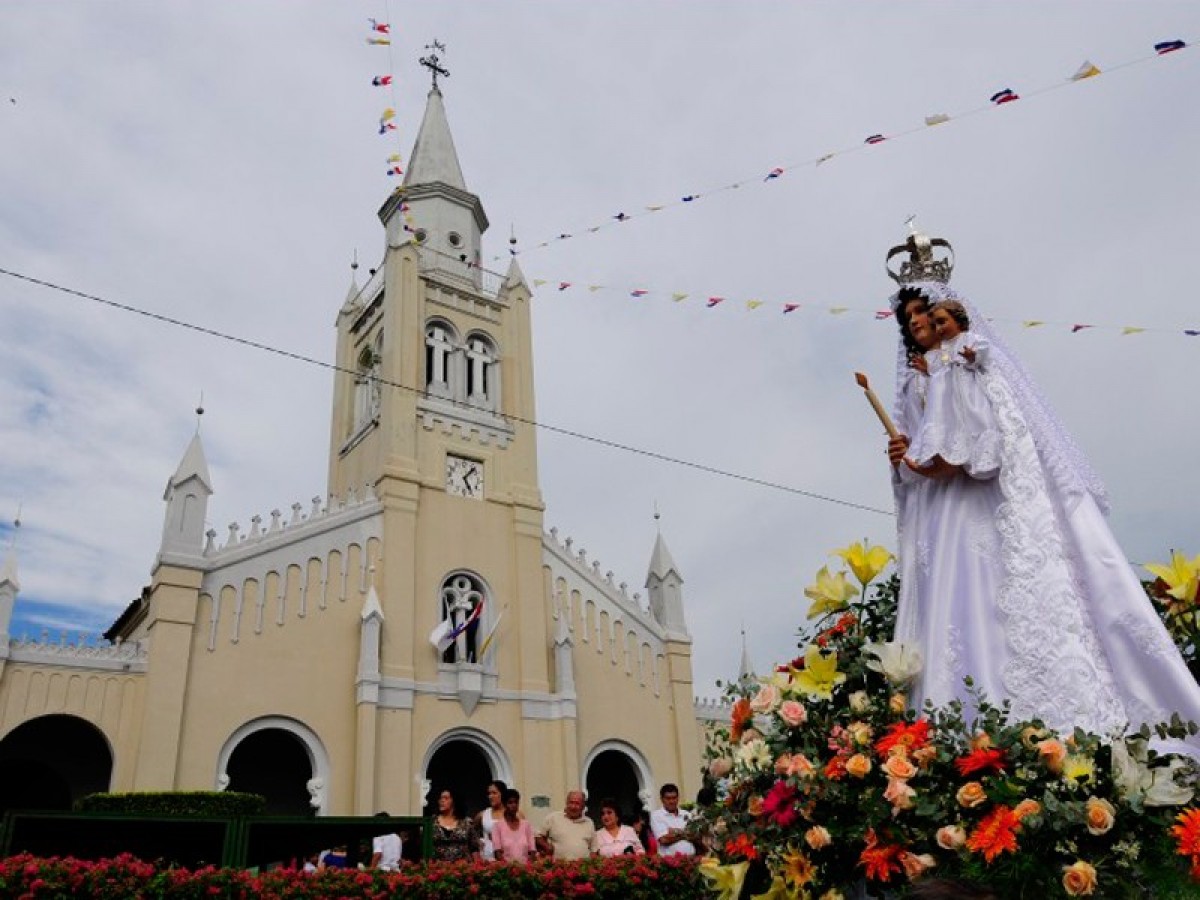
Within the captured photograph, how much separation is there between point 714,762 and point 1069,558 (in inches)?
61.4

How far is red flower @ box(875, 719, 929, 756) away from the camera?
2785 mm

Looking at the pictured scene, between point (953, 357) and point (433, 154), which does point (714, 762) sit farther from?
point (433, 154)

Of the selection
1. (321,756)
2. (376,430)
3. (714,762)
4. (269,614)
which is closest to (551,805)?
(321,756)

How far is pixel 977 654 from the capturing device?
3.37 metres

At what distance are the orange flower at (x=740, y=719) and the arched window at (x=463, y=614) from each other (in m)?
16.2

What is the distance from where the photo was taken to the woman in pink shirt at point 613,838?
8.27 m

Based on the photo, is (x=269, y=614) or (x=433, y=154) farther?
(x=433, y=154)

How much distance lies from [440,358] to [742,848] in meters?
20.4

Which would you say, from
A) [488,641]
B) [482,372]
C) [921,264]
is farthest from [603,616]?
[921,264]

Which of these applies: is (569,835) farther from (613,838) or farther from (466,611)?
(466,611)

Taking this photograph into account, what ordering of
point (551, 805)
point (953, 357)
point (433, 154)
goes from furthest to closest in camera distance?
point (433, 154), point (551, 805), point (953, 357)

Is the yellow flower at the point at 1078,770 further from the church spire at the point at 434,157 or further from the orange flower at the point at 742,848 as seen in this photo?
the church spire at the point at 434,157

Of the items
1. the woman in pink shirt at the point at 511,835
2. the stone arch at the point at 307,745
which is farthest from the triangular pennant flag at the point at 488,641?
the woman in pink shirt at the point at 511,835

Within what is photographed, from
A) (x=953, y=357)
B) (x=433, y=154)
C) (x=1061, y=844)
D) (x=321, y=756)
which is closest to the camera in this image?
(x=1061, y=844)
